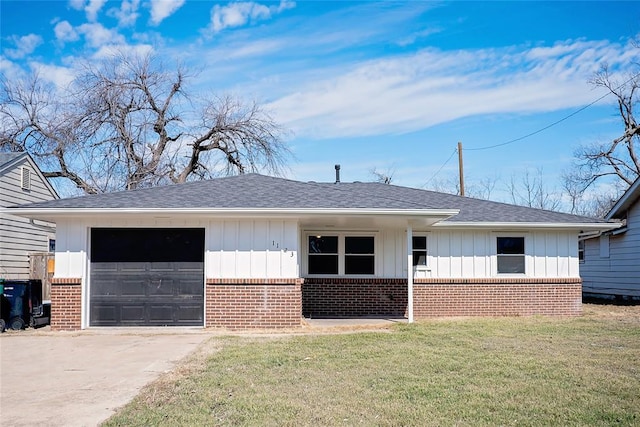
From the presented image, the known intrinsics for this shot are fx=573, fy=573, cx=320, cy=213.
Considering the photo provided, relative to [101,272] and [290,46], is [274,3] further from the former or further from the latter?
[101,272]

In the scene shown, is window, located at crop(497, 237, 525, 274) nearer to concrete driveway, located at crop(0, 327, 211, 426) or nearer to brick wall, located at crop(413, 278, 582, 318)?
brick wall, located at crop(413, 278, 582, 318)

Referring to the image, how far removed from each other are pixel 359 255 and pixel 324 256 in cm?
97

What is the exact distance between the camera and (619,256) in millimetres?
20828

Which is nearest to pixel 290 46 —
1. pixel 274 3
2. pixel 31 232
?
pixel 274 3

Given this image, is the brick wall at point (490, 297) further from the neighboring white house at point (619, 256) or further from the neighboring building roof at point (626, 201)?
the neighboring building roof at point (626, 201)

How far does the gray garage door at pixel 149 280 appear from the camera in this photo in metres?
13.0

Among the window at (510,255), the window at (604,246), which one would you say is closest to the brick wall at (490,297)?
the window at (510,255)

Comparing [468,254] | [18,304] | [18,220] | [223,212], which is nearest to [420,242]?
[468,254]

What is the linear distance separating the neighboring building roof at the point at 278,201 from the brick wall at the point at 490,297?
1.69 m

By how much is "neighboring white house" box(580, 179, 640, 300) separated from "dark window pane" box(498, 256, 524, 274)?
537 centimetres

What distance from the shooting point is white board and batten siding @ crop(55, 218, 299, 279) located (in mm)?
12805

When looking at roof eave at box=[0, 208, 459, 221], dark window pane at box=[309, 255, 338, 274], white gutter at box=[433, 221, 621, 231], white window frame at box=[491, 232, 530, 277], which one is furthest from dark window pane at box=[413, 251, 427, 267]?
roof eave at box=[0, 208, 459, 221]

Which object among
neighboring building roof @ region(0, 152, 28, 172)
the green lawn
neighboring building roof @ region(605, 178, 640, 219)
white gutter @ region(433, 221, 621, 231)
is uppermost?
neighboring building roof @ region(0, 152, 28, 172)

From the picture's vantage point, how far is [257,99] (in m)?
31.4
